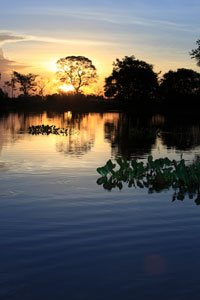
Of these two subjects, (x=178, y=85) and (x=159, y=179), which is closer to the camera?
(x=159, y=179)

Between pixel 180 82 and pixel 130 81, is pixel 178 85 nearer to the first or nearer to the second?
pixel 180 82

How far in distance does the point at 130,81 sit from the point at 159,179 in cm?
9333

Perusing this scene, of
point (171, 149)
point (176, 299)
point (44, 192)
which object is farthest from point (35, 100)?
point (176, 299)

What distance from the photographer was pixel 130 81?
107m

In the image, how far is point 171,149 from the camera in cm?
2761

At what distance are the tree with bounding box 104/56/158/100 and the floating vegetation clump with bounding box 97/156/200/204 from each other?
301 ft

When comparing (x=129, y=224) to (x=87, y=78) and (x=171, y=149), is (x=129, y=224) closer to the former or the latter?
(x=171, y=149)

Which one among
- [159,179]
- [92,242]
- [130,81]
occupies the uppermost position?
[130,81]

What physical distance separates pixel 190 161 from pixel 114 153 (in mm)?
4881

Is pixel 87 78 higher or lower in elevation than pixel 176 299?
higher

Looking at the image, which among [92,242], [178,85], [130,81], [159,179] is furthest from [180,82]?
[92,242]

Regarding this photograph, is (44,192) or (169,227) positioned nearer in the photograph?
(169,227)

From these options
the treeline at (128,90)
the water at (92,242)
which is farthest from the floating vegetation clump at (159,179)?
the treeline at (128,90)

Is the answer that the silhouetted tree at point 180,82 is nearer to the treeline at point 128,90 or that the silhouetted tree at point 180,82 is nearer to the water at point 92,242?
the treeline at point 128,90
